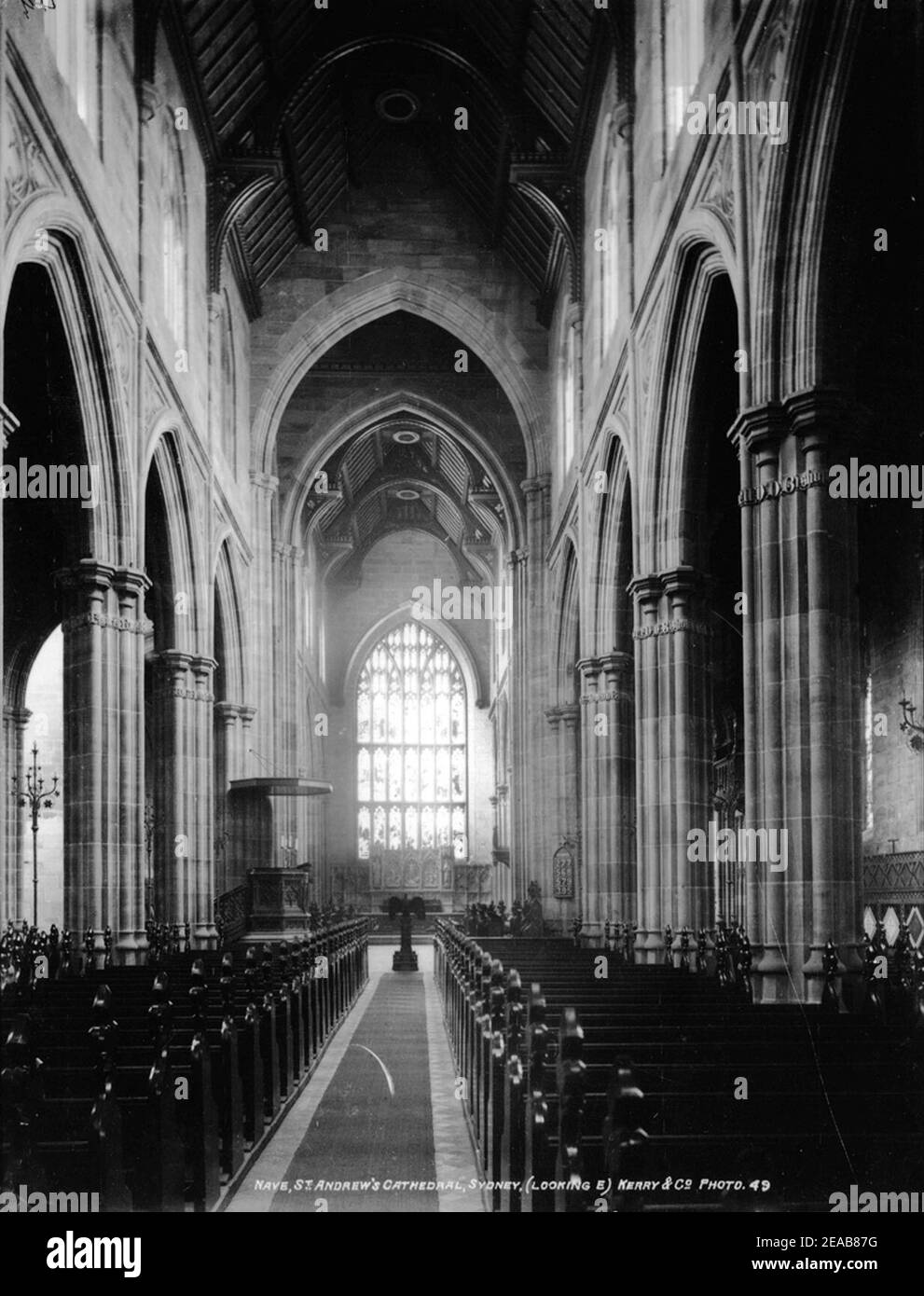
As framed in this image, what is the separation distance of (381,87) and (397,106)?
0.96m

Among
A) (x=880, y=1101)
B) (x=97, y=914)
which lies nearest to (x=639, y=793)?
(x=97, y=914)

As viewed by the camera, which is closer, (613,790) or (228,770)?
(613,790)

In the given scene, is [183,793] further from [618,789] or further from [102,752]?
[618,789]

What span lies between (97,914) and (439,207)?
17.8 meters

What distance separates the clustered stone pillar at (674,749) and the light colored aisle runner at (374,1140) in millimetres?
2893

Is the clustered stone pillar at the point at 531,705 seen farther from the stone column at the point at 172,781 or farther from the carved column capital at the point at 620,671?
the stone column at the point at 172,781

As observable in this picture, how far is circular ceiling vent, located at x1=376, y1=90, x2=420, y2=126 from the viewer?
25172 mm

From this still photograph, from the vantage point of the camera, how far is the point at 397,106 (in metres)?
25.8

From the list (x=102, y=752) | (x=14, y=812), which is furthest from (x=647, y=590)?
(x=14, y=812)

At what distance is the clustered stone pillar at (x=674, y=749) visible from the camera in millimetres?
15562

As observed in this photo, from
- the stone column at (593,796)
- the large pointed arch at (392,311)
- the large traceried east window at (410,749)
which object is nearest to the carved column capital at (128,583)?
the stone column at (593,796)

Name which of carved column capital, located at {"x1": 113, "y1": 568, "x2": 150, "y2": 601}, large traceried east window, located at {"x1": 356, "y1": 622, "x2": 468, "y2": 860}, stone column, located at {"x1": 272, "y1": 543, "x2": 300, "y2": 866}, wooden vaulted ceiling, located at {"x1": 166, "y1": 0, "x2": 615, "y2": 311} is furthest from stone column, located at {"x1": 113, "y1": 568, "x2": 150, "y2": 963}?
large traceried east window, located at {"x1": 356, "y1": 622, "x2": 468, "y2": 860}

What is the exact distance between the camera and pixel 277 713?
30.7 metres

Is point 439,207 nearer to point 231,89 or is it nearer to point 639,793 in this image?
point 231,89
